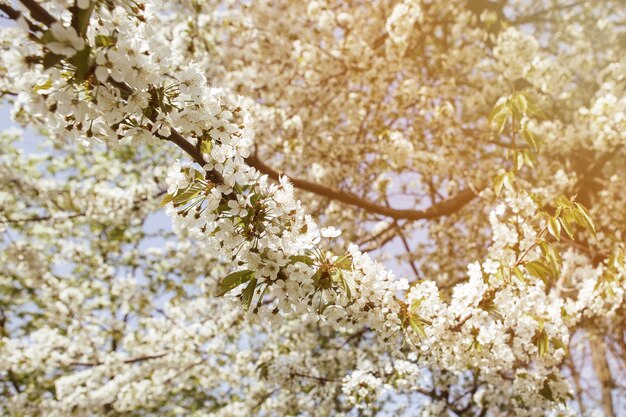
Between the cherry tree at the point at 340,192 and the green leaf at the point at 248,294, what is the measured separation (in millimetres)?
11

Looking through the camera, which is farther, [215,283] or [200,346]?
[215,283]

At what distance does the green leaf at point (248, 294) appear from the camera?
1931 millimetres

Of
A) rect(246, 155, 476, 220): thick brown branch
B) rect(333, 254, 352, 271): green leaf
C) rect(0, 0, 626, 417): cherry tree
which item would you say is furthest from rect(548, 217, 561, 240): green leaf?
rect(246, 155, 476, 220): thick brown branch

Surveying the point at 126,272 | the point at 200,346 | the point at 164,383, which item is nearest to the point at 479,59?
the point at 200,346

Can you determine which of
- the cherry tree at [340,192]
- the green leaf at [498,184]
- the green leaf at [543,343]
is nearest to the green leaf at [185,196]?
the cherry tree at [340,192]

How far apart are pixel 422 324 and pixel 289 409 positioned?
14.9 feet

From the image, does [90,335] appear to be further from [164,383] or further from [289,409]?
[289,409]

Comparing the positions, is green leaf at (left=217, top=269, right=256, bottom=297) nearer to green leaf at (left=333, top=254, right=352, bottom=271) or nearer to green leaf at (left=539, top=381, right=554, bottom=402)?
green leaf at (left=333, top=254, right=352, bottom=271)

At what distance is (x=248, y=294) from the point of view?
6.37ft

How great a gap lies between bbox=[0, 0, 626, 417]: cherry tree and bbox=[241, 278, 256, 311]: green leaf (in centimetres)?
1

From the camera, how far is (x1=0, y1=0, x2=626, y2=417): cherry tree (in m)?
1.66

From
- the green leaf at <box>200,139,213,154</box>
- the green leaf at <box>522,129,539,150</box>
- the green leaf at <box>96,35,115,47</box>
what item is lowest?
the green leaf at <box>96,35,115,47</box>

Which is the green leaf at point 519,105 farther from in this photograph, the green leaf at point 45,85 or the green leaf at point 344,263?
the green leaf at point 45,85

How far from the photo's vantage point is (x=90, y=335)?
837 centimetres
